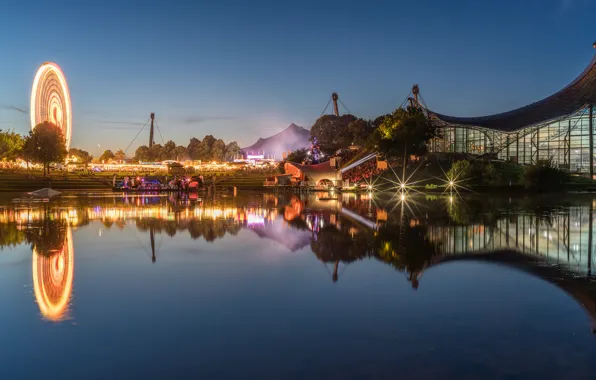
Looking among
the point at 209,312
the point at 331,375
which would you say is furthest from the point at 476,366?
the point at 209,312

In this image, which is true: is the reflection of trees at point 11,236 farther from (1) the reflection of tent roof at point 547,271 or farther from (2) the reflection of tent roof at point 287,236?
(1) the reflection of tent roof at point 547,271

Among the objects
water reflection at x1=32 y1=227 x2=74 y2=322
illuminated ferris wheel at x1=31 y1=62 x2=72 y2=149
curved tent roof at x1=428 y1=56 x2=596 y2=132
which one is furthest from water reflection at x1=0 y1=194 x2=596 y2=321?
illuminated ferris wheel at x1=31 y1=62 x2=72 y2=149

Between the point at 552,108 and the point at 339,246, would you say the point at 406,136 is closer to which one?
the point at 552,108

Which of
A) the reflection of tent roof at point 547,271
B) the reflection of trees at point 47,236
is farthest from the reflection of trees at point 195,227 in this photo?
the reflection of tent roof at point 547,271

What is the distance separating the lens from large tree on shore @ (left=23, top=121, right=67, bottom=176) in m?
75.3

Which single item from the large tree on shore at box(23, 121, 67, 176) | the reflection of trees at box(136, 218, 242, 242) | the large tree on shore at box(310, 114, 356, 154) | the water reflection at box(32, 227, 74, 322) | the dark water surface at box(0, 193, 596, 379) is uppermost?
the large tree on shore at box(310, 114, 356, 154)

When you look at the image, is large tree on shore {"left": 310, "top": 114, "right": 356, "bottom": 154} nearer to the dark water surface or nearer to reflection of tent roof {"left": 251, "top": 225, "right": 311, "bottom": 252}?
reflection of tent roof {"left": 251, "top": 225, "right": 311, "bottom": 252}

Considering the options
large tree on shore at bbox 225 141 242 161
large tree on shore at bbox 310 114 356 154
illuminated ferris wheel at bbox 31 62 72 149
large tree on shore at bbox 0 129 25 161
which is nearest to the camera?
illuminated ferris wheel at bbox 31 62 72 149

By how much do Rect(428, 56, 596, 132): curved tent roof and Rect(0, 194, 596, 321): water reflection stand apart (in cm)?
5614

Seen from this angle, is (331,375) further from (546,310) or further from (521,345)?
(546,310)

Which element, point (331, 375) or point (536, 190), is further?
point (536, 190)

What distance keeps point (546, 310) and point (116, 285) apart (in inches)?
287

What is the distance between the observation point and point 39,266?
37.3 ft

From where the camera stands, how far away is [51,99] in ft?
264
